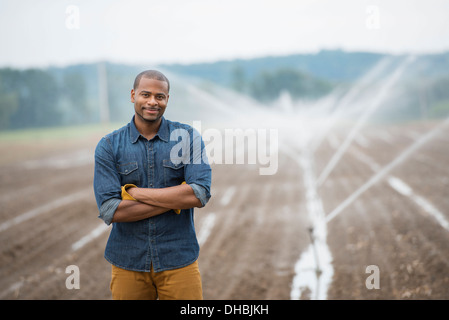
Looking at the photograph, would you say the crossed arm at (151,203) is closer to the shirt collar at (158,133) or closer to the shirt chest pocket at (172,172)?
the shirt chest pocket at (172,172)

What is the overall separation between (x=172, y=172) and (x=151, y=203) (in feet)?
0.84

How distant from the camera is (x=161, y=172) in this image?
9.37 feet

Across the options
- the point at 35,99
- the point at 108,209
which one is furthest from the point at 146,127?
the point at 35,99

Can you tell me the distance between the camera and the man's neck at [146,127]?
2.85m

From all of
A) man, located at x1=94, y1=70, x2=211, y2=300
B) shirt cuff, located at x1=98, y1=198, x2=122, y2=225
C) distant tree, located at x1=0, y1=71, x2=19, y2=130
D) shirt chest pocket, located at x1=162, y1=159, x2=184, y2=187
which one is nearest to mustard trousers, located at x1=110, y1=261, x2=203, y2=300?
man, located at x1=94, y1=70, x2=211, y2=300

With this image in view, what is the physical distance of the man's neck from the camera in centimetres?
285

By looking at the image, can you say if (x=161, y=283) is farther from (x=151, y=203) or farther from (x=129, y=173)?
(x=129, y=173)

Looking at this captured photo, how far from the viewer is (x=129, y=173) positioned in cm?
285

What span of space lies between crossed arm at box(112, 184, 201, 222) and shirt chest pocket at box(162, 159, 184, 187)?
0.37 ft

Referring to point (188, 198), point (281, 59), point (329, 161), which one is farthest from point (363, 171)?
point (281, 59)

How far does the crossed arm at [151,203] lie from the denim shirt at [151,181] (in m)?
0.06

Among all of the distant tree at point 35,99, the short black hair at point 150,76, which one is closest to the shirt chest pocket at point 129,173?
the short black hair at point 150,76

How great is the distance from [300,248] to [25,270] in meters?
4.53

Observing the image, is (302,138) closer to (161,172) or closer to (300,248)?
(300,248)
